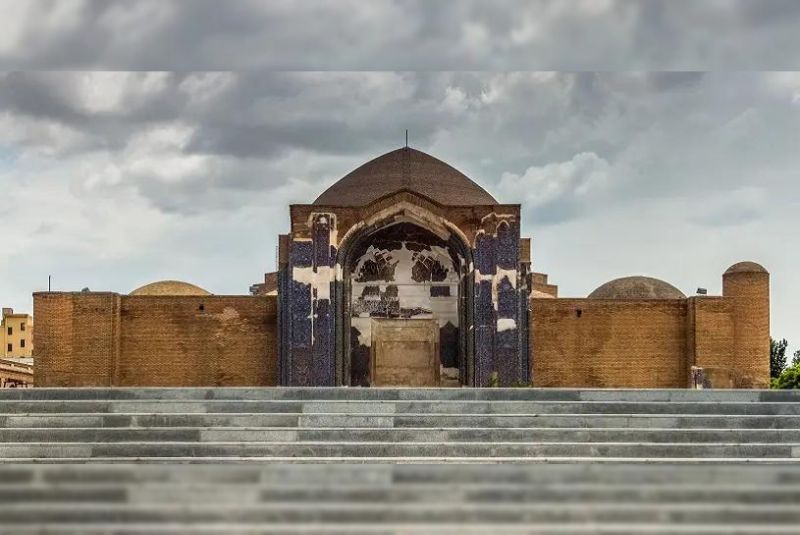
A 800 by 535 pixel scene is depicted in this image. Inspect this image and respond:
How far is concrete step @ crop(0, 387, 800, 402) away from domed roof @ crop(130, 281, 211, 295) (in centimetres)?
1473

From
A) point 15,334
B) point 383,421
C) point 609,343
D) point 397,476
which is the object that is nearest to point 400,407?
point 383,421

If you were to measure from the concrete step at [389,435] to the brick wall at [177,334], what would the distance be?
9259 millimetres

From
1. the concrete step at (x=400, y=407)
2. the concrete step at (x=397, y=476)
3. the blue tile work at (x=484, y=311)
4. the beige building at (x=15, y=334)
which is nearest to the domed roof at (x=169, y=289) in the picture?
the blue tile work at (x=484, y=311)

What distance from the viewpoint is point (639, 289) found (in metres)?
24.2

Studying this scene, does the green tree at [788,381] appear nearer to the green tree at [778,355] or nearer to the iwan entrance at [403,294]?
the iwan entrance at [403,294]

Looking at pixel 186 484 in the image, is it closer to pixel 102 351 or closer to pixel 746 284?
pixel 102 351

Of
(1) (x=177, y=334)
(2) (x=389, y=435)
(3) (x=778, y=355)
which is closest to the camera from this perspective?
(2) (x=389, y=435)

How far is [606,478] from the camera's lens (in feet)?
23.2

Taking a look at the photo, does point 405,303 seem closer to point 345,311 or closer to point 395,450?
point 345,311

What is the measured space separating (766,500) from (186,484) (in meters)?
4.26

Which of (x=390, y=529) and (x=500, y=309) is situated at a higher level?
(x=500, y=309)

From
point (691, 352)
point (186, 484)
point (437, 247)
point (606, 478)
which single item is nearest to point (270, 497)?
point (186, 484)

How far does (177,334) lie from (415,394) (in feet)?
32.8

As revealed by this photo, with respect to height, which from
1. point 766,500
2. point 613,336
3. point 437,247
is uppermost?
point 437,247
